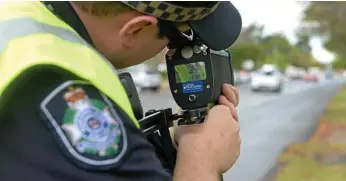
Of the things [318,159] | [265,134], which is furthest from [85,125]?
[265,134]

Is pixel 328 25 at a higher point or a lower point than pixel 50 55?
lower

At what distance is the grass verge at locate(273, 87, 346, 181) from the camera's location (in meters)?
5.49

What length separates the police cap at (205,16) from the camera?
28.8 inches

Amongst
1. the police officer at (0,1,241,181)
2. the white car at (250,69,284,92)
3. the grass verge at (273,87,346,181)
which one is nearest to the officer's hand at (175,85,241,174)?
the police officer at (0,1,241,181)

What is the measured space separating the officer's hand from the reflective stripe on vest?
0.18 metres

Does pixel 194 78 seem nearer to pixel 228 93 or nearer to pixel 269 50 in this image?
pixel 228 93

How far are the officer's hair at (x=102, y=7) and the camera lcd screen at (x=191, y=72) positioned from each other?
0.25 metres

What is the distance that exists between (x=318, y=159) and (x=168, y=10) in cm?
610

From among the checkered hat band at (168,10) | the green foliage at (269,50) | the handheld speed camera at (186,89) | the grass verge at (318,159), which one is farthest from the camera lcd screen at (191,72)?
the green foliage at (269,50)

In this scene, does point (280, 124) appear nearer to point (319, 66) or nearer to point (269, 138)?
point (269, 138)

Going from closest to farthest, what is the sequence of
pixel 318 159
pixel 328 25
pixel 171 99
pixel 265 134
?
pixel 171 99, pixel 318 159, pixel 265 134, pixel 328 25

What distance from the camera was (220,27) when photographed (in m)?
0.89

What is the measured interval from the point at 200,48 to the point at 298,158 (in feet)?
19.0

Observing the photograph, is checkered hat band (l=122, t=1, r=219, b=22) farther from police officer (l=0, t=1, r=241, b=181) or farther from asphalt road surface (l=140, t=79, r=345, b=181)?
asphalt road surface (l=140, t=79, r=345, b=181)
